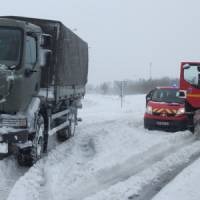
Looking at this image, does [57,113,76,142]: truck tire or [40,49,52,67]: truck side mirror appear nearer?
[40,49,52,67]: truck side mirror

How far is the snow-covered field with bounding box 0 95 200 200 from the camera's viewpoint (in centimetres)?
737

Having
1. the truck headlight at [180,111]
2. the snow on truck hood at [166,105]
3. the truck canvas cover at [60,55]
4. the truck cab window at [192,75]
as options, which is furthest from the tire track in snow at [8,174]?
the truck headlight at [180,111]

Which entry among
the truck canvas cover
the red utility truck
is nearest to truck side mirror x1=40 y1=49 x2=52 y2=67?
the truck canvas cover

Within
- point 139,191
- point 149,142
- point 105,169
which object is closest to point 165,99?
point 149,142

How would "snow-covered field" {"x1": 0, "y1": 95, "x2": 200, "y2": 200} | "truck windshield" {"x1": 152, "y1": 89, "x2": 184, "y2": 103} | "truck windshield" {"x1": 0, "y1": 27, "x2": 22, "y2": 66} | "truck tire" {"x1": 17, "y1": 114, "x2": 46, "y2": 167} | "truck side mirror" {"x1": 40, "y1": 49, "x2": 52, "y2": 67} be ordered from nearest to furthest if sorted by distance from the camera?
1. "snow-covered field" {"x1": 0, "y1": 95, "x2": 200, "y2": 200}
2. "truck windshield" {"x1": 0, "y1": 27, "x2": 22, "y2": 66}
3. "truck tire" {"x1": 17, "y1": 114, "x2": 46, "y2": 167}
4. "truck side mirror" {"x1": 40, "y1": 49, "x2": 52, "y2": 67}
5. "truck windshield" {"x1": 152, "y1": 89, "x2": 184, "y2": 103}

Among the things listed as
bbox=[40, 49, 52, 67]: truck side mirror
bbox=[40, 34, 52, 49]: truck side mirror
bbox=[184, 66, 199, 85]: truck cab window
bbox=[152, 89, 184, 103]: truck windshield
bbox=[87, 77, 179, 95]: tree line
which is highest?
bbox=[40, 34, 52, 49]: truck side mirror

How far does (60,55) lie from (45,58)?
3.12ft

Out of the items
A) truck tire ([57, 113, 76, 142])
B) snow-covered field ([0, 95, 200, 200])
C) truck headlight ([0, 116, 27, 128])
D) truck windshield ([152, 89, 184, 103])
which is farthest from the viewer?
truck windshield ([152, 89, 184, 103])

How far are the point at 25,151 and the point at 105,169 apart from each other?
1646 millimetres

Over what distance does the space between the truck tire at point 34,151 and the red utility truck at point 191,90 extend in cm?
668

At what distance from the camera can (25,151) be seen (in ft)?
30.9

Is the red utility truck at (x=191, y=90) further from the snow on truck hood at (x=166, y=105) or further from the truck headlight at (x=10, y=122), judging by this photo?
the truck headlight at (x=10, y=122)

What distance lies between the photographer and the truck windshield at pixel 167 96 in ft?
57.3

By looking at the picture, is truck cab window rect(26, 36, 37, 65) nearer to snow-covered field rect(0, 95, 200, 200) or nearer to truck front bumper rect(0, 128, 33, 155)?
truck front bumper rect(0, 128, 33, 155)
